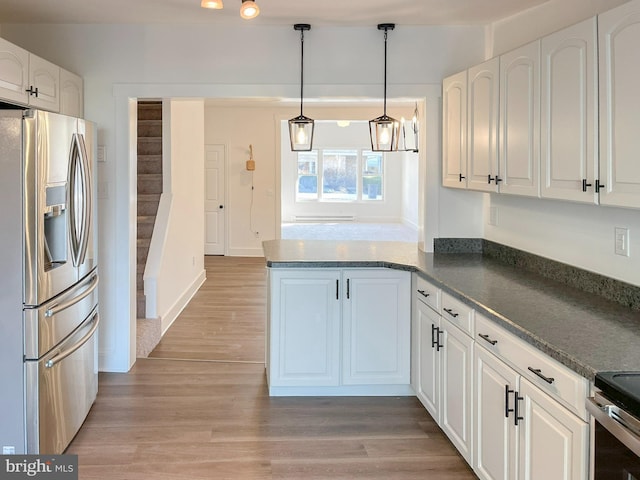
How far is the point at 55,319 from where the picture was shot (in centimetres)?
286

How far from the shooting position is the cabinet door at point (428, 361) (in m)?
3.23

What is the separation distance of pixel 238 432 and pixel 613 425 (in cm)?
223

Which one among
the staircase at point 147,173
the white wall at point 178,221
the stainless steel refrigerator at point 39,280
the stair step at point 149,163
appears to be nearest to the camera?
the stainless steel refrigerator at point 39,280

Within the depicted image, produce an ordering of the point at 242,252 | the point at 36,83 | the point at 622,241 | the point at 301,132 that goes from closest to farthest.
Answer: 1. the point at 622,241
2. the point at 36,83
3. the point at 301,132
4. the point at 242,252

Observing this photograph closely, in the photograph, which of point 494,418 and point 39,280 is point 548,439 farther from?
point 39,280

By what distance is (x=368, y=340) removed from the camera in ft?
12.5

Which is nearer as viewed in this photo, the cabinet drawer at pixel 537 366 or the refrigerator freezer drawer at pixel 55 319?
the cabinet drawer at pixel 537 366

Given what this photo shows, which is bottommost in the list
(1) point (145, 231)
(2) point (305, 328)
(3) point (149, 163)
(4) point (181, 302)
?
(4) point (181, 302)

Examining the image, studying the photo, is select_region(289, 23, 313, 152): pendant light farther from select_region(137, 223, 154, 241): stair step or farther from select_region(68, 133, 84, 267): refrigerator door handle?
select_region(137, 223, 154, 241): stair step

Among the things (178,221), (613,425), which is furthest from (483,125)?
(178,221)

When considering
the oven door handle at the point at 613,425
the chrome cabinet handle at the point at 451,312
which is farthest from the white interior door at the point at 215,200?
the oven door handle at the point at 613,425

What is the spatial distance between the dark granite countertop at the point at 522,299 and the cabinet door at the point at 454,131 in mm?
568

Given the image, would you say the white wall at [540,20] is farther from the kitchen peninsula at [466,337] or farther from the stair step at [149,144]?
the stair step at [149,144]

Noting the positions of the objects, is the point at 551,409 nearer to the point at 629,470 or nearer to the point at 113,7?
→ the point at 629,470
